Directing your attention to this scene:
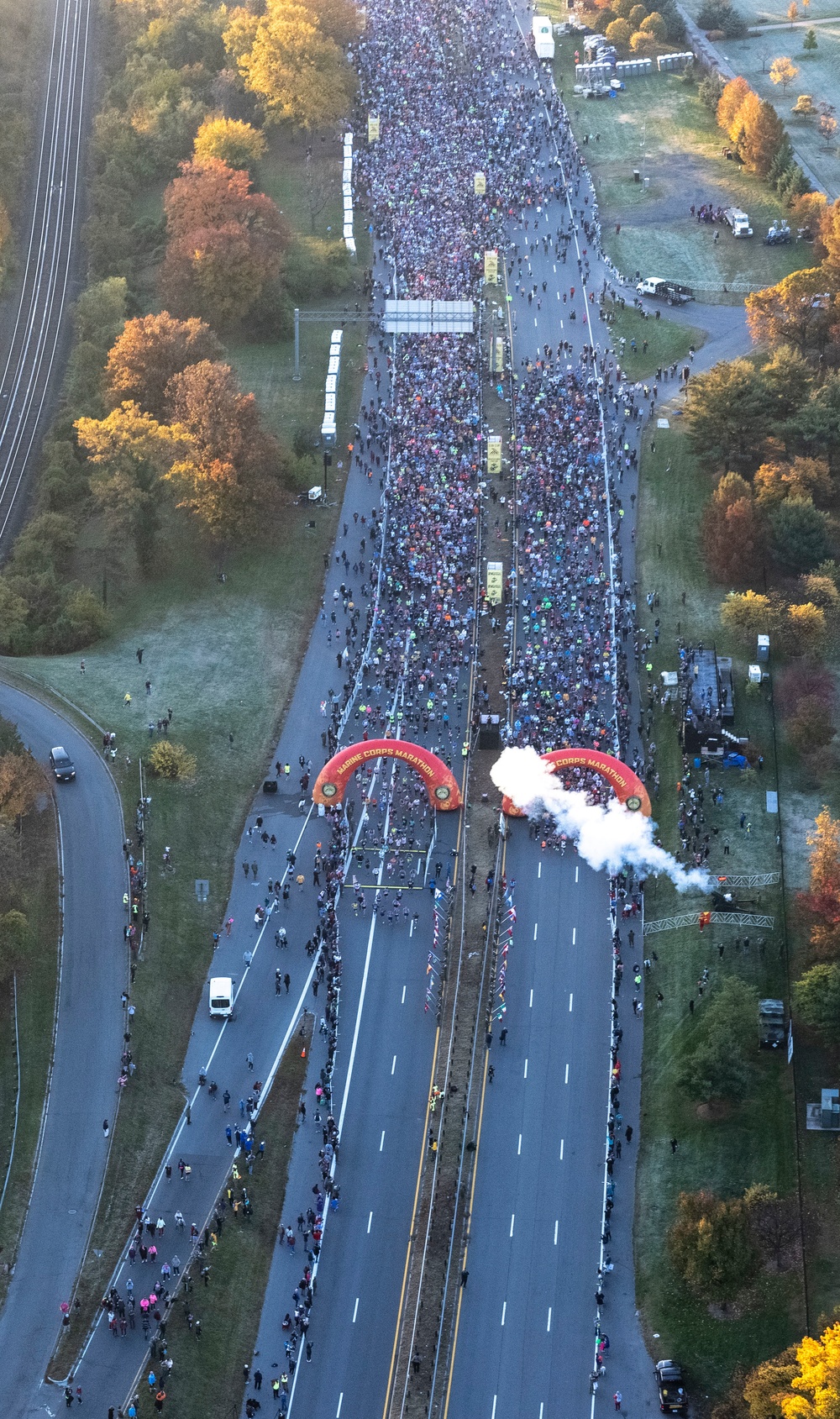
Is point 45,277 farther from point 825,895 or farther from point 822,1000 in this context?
point 822,1000

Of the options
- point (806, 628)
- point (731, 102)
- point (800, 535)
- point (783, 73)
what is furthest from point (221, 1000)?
point (783, 73)

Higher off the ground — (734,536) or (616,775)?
(734,536)

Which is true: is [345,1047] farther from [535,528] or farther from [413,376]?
[413,376]

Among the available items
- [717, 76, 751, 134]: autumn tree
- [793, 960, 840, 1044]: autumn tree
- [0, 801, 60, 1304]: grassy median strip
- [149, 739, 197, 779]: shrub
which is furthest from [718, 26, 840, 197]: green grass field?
[0, 801, 60, 1304]: grassy median strip

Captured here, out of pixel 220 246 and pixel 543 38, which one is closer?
pixel 220 246

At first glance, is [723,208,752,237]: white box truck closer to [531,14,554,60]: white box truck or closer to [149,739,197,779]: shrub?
[531,14,554,60]: white box truck

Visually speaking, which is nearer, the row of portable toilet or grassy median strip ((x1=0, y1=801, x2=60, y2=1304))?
grassy median strip ((x1=0, y1=801, x2=60, y2=1304))

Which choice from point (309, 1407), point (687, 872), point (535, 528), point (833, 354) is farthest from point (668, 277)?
point (309, 1407)
